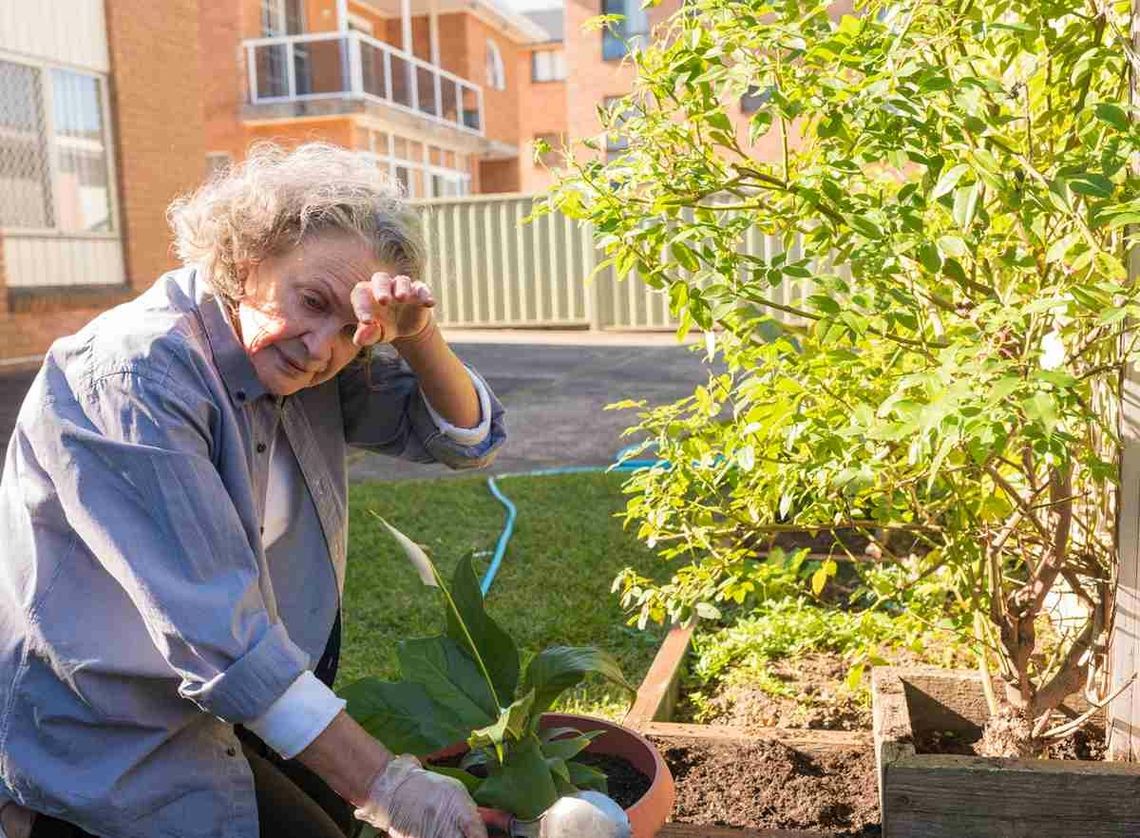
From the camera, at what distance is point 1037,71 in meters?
2.25

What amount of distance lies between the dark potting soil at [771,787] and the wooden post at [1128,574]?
519mm

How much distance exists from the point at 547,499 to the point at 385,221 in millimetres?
4198

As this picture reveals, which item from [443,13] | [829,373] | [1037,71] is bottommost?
[829,373]

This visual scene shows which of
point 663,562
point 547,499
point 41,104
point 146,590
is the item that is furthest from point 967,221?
point 41,104

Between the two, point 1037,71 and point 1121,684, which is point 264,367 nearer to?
point 1037,71

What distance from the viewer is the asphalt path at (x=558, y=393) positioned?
285 inches

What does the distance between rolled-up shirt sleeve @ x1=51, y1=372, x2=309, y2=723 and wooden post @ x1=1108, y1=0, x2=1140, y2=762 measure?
60.9 inches

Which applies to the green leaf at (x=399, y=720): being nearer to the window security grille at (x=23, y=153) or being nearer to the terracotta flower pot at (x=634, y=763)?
the terracotta flower pot at (x=634, y=763)

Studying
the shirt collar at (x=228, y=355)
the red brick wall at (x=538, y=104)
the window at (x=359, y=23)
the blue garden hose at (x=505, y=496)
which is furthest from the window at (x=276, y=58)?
the shirt collar at (x=228, y=355)

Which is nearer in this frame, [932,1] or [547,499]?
[932,1]

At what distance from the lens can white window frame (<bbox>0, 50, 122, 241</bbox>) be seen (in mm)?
11664

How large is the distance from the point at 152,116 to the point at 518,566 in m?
10.5

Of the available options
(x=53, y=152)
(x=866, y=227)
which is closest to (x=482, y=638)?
(x=866, y=227)

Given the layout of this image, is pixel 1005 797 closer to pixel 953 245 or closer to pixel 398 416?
pixel 953 245
